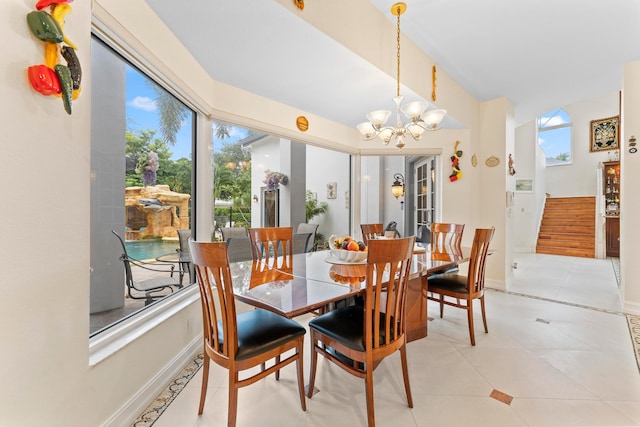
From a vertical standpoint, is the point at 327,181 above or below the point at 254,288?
above

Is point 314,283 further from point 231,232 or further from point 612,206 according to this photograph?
point 612,206

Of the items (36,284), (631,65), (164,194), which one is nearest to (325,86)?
(164,194)

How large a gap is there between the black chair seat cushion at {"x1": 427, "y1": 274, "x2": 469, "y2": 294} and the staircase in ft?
22.9

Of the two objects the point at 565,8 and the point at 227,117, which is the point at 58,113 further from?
the point at 565,8

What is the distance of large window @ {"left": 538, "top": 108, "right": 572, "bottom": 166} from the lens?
945 centimetres

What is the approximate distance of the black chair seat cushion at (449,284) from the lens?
2.59m

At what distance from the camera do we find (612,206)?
7363 mm

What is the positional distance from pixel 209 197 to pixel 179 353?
135 cm

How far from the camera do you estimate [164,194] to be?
2.24 m

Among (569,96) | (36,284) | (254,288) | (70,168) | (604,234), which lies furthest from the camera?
(604,234)

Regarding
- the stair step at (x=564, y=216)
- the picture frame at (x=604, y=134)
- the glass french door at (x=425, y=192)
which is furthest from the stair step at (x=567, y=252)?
the glass french door at (x=425, y=192)

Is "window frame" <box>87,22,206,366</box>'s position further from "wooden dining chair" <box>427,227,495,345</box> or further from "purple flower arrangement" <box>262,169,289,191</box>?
"purple flower arrangement" <box>262,169,289,191</box>

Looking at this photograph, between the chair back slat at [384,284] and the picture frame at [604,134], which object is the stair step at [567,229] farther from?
the chair back slat at [384,284]

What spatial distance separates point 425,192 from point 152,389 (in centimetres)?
450
